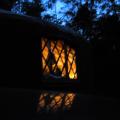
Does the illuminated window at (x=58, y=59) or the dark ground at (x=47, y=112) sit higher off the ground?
the illuminated window at (x=58, y=59)

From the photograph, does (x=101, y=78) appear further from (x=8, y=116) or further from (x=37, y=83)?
(x=8, y=116)

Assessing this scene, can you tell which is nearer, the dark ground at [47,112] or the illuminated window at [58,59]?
the dark ground at [47,112]

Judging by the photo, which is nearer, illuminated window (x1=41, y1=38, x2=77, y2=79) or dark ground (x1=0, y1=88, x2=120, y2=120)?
dark ground (x1=0, y1=88, x2=120, y2=120)

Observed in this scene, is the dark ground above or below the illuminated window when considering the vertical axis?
below

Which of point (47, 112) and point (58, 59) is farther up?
point (58, 59)

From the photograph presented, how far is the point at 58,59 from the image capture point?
9648 mm

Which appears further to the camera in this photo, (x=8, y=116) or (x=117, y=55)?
(x=117, y=55)

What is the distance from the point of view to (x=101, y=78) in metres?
18.8

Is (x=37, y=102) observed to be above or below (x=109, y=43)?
below

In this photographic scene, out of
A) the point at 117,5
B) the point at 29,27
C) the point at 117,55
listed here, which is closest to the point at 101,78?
the point at 117,55

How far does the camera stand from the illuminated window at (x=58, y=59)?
30.2 ft

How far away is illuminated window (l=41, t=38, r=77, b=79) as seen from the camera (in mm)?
9203

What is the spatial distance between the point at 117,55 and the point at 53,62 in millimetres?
10108

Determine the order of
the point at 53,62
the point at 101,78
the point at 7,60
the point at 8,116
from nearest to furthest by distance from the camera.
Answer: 1. the point at 8,116
2. the point at 7,60
3. the point at 53,62
4. the point at 101,78
